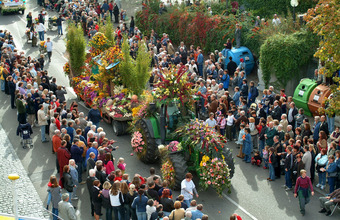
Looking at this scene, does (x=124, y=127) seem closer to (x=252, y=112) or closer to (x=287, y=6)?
(x=252, y=112)

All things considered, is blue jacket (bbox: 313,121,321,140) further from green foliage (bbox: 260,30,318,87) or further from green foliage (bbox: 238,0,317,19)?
green foliage (bbox: 238,0,317,19)

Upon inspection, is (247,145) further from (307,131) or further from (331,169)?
(331,169)

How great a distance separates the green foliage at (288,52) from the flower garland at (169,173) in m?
9.12

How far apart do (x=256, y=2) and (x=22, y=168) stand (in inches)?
727

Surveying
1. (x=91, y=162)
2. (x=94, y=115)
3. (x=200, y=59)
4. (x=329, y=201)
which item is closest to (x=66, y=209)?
(x=91, y=162)

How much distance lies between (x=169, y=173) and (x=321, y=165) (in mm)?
4393

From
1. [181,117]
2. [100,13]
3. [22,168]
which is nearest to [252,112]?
[181,117]

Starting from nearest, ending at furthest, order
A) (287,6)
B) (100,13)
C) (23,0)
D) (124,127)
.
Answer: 1. (124,127)
2. (287,6)
3. (100,13)
4. (23,0)

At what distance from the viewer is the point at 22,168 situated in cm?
1755

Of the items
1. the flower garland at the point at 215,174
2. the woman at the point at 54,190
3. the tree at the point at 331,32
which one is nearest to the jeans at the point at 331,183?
the tree at the point at 331,32

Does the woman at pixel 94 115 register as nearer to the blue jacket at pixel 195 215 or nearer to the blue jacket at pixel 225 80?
the blue jacket at pixel 225 80

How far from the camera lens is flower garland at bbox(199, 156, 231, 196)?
1487 cm

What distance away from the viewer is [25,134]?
19.1 m

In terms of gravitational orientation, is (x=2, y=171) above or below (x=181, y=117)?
below
